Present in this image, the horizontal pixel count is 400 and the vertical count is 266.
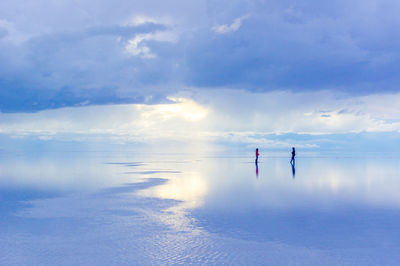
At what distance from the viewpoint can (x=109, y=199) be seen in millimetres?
18453

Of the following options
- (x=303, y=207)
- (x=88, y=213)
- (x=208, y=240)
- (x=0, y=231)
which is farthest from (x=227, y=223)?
(x=0, y=231)

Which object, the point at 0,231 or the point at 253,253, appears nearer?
the point at 253,253

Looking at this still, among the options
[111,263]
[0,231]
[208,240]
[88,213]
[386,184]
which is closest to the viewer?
[111,263]

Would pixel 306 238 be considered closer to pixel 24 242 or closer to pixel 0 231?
pixel 24 242

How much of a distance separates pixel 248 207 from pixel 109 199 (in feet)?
23.9

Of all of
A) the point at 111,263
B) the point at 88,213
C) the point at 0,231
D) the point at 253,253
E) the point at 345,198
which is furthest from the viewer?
the point at 345,198

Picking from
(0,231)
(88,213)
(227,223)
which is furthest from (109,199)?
(227,223)

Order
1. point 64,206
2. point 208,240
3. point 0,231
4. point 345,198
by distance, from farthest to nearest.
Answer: point 345,198
point 64,206
point 0,231
point 208,240

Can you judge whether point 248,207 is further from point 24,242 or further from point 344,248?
point 24,242

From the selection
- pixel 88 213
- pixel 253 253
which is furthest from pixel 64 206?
pixel 253 253

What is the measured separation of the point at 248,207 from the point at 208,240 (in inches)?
213

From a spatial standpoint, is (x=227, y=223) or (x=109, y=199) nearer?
(x=227, y=223)

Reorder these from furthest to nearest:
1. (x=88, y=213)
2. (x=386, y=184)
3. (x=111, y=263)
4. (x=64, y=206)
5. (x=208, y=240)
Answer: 1. (x=386, y=184)
2. (x=64, y=206)
3. (x=88, y=213)
4. (x=208, y=240)
5. (x=111, y=263)

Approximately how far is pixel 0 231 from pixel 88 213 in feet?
11.7
